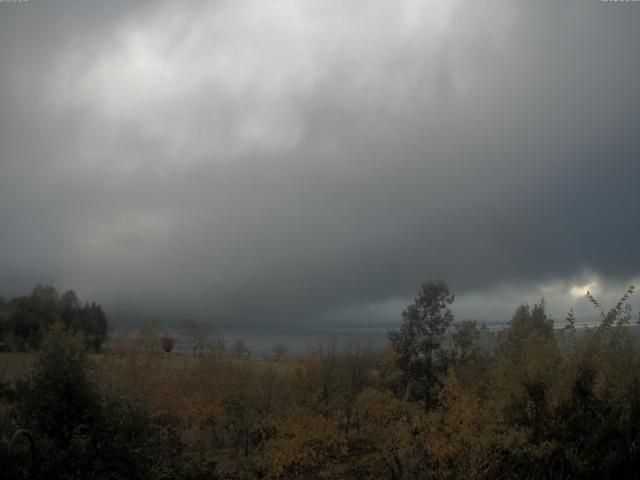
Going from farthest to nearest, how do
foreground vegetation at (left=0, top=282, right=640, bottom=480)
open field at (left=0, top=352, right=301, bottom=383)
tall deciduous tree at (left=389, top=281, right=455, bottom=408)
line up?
tall deciduous tree at (left=389, top=281, right=455, bottom=408) → open field at (left=0, top=352, right=301, bottom=383) → foreground vegetation at (left=0, top=282, right=640, bottom=480)

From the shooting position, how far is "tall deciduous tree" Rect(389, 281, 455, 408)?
39.5 metres

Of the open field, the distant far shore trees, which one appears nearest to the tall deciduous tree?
the open field

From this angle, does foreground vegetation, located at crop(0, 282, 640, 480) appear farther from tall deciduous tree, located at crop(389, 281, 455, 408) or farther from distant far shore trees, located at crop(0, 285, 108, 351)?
distant far shore trees, located at crop(0, 285, 108, 351)

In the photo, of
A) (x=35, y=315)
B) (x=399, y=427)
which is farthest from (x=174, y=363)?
(x=35, y=315)

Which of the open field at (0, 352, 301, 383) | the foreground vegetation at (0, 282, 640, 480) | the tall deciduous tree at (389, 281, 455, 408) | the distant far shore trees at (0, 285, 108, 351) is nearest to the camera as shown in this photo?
the foreground vegetation at (0, 282, 640, 480)

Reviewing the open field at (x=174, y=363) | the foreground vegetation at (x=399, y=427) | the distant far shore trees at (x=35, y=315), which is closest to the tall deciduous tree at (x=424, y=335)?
the open field at (x=174, y=363)

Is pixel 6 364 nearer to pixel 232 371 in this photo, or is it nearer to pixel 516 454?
pixel 232 371

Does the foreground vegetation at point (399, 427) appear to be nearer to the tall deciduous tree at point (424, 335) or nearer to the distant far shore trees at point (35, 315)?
the tall deciduous tree at point (424, 335)

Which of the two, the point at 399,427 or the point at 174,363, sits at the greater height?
the point at 399,427

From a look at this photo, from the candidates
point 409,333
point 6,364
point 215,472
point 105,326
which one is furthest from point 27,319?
point 215,472

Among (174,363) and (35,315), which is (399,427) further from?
(35,315)

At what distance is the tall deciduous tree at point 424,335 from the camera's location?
39469 mm

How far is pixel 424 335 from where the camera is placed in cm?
4050

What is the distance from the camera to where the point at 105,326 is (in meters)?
78.8
